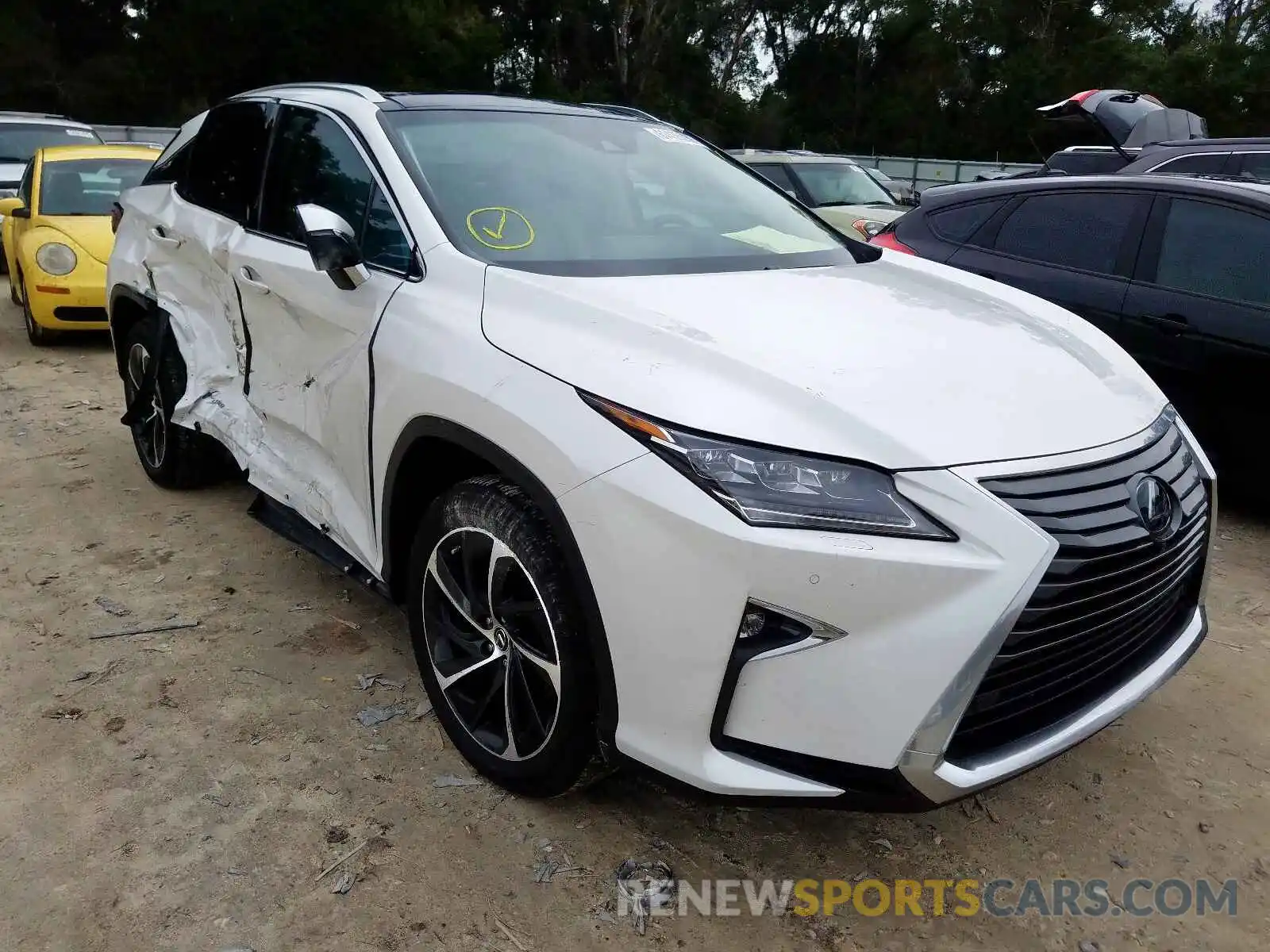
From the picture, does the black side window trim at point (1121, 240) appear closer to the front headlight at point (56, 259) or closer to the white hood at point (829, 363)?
the white hood at point (829, 363)

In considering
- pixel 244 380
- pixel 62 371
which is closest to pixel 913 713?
pixel 244 380

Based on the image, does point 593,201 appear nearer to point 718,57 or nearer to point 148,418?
point 148,418

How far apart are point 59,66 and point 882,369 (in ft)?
115

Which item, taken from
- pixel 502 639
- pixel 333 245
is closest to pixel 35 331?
pixel 333 245

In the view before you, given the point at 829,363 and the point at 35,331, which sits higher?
the point at 829,363

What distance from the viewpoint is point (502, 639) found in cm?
245

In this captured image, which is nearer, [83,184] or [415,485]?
[415,485]

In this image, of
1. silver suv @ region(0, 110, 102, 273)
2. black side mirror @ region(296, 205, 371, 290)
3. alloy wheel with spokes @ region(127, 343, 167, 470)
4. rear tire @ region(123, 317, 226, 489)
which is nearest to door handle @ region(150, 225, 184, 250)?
rear tire @ region(123, 317, 226, 489)

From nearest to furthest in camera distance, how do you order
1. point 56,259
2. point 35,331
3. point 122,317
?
point 122,317 → point 56,259 → point 35,331

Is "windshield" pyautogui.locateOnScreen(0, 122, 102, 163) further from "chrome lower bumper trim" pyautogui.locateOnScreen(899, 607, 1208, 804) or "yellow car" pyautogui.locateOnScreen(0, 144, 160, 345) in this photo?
"chrome lower bumper trim" pyautogui.locateOnScreen(899, 607, 1208, 804)

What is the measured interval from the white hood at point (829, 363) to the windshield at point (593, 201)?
19cm

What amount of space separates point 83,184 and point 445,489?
7306 millimetres

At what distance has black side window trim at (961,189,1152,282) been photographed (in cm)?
485

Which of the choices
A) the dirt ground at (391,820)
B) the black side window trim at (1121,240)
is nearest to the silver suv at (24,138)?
the dirt ground at (391,820)
